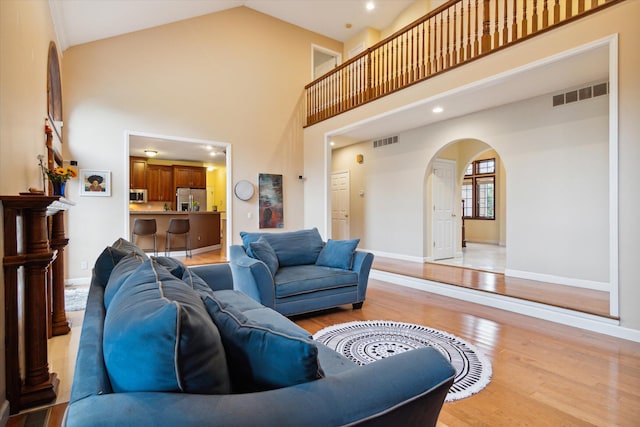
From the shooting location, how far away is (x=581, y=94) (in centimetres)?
435

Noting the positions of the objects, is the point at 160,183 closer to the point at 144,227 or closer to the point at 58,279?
the point at 144,227

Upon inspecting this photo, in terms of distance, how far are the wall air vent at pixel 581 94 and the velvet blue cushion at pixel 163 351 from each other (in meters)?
5.41

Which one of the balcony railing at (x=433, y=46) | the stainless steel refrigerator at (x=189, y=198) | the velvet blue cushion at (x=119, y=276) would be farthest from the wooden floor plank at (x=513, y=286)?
the stainless steel refrigerator at (x=189, y=198)

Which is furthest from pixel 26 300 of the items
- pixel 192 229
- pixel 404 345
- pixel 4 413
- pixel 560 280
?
pixel 192 229

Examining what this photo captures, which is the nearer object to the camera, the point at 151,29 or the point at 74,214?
the point at 74,214

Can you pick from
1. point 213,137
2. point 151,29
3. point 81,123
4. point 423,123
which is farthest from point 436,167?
point 81,123

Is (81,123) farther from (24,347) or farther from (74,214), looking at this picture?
(24,347)

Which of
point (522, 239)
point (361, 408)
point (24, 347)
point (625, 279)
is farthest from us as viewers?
point (522, 239)

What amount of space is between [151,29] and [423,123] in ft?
17.2

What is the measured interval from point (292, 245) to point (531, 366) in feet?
8.41

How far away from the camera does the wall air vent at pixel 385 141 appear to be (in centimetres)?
695

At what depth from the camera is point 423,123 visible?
6117 mm

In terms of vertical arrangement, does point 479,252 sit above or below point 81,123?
below

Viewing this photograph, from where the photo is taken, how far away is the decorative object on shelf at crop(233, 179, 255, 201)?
6714 millimetres
